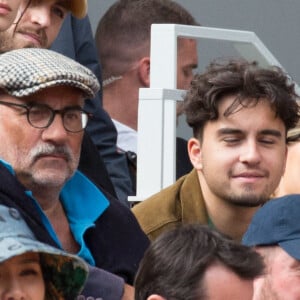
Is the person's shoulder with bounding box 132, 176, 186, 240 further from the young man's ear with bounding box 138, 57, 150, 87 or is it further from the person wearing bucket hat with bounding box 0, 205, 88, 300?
the young man's ear with bounding box 138, 57, 150, 87

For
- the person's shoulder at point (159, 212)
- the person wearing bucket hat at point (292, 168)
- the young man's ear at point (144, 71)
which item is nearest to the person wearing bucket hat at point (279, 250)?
the person's shoulder at point (159, 212)

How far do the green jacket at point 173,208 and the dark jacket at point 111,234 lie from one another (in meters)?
0.47

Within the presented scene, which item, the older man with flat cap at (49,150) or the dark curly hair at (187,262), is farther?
the older man with flat cap at (49,150)

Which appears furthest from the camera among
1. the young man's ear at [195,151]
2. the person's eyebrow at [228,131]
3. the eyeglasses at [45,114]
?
the young man's ear at [195,151]

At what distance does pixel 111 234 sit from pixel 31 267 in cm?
79

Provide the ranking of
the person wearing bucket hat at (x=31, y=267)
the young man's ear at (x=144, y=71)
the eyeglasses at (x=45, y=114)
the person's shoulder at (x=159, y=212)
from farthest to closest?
the young man's ear at (x=144, y=71) < the person's shoulder at (x=159, y=212) < the eyeglasses at (x=45, y=114) < the person wearing bucket hat at (x=31, y=267)

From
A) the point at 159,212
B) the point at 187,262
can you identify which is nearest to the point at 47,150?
the point at 187,262

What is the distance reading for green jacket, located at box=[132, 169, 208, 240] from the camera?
5.35 m

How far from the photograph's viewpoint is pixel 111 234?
4.73 m

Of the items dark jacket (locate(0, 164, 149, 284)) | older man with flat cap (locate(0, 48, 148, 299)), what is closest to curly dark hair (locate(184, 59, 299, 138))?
dark jacket (locate(0, 164, 149, 284))

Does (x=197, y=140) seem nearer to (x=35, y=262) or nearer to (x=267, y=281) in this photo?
(x=267, y=281)

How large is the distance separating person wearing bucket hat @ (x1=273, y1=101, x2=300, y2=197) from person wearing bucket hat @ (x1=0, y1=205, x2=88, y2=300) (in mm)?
1966

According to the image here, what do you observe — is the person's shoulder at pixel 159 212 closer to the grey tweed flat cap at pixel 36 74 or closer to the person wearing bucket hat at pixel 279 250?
the person wearing bucket hat at pixel 279 250

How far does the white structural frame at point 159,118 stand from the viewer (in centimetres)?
624
